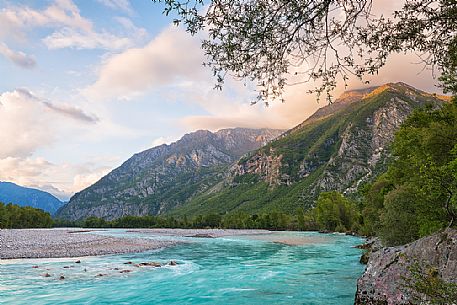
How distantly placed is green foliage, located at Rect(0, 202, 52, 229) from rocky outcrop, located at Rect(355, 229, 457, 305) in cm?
15903

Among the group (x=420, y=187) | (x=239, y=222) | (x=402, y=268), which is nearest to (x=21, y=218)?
(x=239, y=222)

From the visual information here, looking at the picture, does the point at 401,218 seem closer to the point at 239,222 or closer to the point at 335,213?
the point at 335,213

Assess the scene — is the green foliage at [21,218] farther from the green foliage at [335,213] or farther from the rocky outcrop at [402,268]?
the rocky outcrop at [402,268]

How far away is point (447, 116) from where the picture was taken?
118 ft

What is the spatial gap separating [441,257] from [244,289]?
1490cm

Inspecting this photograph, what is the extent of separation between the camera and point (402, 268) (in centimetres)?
1664

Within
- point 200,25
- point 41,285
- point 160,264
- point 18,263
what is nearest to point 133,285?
point 41,285

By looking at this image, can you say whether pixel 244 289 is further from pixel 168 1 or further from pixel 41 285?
pixel 168 1

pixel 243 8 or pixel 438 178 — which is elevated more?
pixel 243 8

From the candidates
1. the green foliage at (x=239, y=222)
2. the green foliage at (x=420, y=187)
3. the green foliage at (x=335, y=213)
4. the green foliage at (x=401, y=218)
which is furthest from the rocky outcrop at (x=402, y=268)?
the green foliage at (x=239, y=222)

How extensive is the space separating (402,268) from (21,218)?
175909 millimetres

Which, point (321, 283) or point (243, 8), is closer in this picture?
point (243, 8)

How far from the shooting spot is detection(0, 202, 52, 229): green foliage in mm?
144500

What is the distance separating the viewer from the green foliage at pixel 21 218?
14450 centimetres
